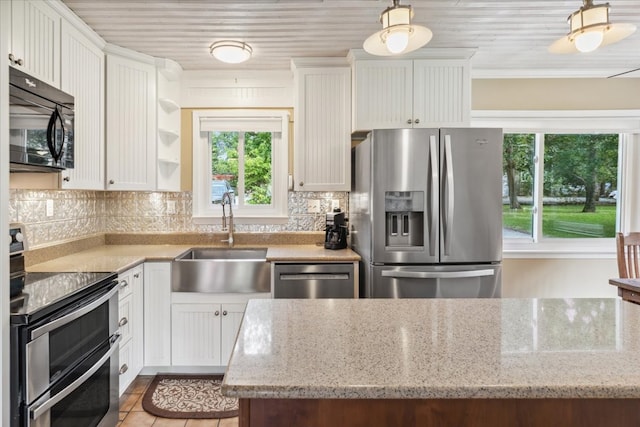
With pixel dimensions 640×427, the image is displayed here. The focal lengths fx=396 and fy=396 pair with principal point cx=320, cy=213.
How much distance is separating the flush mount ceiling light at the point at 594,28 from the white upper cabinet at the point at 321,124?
5.77 ft

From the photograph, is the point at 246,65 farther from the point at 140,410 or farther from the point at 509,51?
the point at 140,410

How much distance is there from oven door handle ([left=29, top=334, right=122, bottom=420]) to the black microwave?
0.98 m

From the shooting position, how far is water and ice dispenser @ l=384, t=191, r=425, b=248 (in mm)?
2654

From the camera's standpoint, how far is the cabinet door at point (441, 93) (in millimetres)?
3025

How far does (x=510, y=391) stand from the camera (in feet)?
2.87

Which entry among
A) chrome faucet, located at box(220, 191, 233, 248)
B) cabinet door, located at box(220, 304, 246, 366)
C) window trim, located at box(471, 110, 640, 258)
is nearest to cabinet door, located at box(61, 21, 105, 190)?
chrome faucet, located at box(220, 191, 233, 248)

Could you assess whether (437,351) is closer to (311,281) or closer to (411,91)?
(311,281)

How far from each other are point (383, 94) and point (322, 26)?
2.38 ft

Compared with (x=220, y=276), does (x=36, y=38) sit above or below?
above

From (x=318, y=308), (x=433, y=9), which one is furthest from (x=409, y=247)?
(x=433, y=9)

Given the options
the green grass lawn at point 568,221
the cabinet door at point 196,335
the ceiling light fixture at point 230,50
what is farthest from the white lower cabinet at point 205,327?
the green grass lawn at point 568,221

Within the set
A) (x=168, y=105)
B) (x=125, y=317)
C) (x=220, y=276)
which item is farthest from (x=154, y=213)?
(x=125, y=317)

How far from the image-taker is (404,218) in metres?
2.71

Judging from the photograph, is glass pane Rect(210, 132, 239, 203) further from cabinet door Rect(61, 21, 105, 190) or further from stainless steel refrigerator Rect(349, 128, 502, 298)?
stainless steel refrigerator Rect(349, 128, 502, 298)
